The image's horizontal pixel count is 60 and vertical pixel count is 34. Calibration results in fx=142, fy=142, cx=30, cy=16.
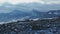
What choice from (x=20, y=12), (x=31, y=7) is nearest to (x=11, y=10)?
(x=20, y=12)

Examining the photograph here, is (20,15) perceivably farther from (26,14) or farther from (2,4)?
(2,4)

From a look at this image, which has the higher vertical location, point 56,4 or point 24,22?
point 56,4

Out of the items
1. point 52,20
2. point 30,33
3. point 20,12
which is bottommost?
point 30,33

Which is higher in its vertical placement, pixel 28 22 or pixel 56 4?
pixel 56 4

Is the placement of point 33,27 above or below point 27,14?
below

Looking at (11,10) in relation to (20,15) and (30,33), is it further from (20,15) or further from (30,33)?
(30,33)

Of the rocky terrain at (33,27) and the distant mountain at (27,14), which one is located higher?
the distant mountain at (27,14)

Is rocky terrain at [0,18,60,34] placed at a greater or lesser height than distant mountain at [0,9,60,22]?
lesser

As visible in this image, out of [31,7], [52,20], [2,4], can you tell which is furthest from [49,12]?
[2,4]

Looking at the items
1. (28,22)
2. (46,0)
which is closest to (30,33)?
(28,22)
